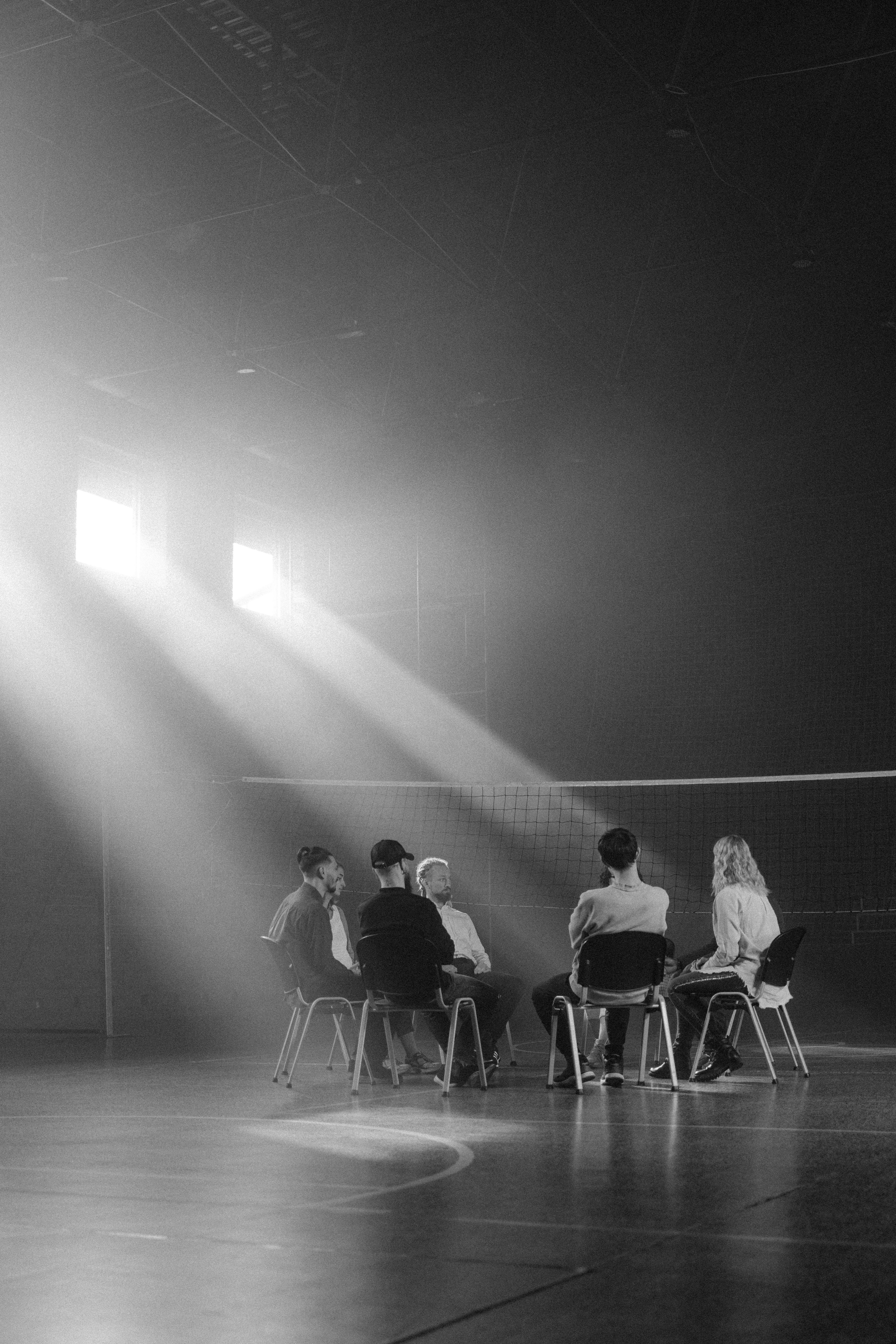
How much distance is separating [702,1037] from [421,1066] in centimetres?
145

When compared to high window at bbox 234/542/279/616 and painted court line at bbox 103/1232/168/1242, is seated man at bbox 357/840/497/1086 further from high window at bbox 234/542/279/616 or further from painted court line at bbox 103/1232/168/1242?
high window at bbox 234/542/279/616

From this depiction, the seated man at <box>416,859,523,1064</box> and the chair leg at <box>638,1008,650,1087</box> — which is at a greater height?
the seated man at <box>416,859,523,1064</box>

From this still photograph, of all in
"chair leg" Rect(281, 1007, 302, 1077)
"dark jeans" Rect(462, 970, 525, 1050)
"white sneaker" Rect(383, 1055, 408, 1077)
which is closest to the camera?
"dark jeans" Rect(462, 970, 525, 1050)

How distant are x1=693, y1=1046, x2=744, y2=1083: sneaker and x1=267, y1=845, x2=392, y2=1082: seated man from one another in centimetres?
146

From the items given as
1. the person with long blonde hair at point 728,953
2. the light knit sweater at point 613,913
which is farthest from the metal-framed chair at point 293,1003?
the person with long blonde hair at point 728,953

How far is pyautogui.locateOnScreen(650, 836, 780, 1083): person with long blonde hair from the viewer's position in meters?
7.09

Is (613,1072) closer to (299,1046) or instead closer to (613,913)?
(613,913)

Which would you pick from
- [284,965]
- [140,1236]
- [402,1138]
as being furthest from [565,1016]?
[140,1236]

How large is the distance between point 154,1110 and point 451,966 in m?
1.49

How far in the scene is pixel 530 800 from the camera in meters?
13.9

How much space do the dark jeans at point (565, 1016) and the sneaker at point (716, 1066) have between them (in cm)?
38

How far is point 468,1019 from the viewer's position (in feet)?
24.1

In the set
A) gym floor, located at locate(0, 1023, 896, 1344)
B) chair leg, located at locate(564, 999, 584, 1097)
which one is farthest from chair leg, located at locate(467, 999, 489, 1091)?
chair leg, located at locate(564, 999, 584, 1097)

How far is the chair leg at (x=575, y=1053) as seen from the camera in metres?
6.50
